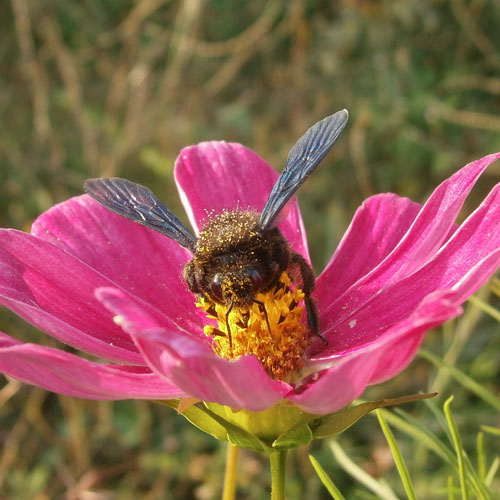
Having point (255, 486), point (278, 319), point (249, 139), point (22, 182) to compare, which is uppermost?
point (278, 319)

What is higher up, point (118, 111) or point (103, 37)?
point (103, 37)

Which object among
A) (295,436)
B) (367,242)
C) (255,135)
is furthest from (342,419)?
(255,135)

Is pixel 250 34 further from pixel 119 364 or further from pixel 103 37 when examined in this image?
pixel 119 364

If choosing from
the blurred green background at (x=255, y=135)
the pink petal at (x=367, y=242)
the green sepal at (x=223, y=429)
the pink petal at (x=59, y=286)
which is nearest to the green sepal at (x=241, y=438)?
the green sepal at (x=223, y=429)

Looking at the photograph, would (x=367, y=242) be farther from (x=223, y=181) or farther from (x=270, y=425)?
(x=270, y=425)

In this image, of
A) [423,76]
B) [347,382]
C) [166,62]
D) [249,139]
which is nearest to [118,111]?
[166,62]

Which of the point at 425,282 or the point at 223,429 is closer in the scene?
the point at 223,429

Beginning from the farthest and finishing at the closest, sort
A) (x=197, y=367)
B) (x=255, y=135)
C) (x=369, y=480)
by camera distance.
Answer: (x=255, y=135), (x=369, y=480), (x=197, y=367)

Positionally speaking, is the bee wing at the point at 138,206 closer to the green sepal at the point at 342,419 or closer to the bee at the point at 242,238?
the bee at the point at 242,238
